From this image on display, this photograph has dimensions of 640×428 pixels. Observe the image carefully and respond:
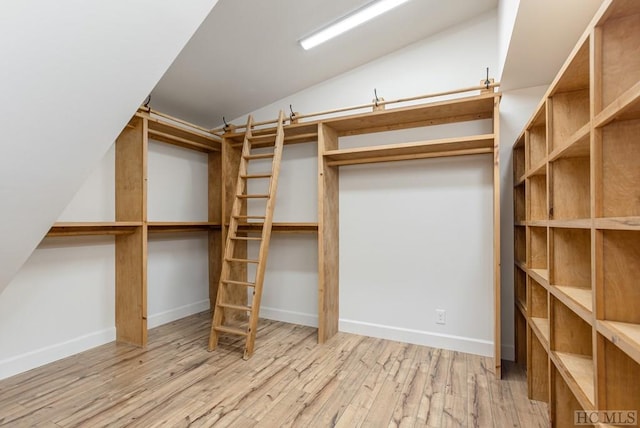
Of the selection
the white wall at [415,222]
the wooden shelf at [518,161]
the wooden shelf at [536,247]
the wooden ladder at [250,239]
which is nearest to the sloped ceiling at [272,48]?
the white wall at [415,222]

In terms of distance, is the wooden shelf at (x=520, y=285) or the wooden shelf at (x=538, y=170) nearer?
the wooden shelf at (x=538, y=170)

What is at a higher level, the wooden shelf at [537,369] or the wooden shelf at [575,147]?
the wooden shelf at [575,147]

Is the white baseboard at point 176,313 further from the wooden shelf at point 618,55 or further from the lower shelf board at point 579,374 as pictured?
the wooden shelf at point 618,55

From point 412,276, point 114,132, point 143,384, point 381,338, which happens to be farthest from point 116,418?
point 412,276

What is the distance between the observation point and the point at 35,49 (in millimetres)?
1256

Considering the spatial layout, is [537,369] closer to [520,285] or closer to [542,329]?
[542,329]

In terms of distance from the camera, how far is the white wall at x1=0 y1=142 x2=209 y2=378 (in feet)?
8.31

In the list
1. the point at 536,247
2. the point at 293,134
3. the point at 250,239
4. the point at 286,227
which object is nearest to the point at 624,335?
the point at 536,247

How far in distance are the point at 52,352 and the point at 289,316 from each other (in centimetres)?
218

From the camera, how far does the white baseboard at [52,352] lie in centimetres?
243

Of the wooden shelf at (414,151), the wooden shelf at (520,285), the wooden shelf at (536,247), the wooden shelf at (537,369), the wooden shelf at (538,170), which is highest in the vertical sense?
the wooden shelf at (414,151)

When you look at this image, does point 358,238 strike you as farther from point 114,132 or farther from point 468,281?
point 114,132

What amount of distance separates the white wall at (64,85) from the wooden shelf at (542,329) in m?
2.56

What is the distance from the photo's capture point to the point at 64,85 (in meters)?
1.44
